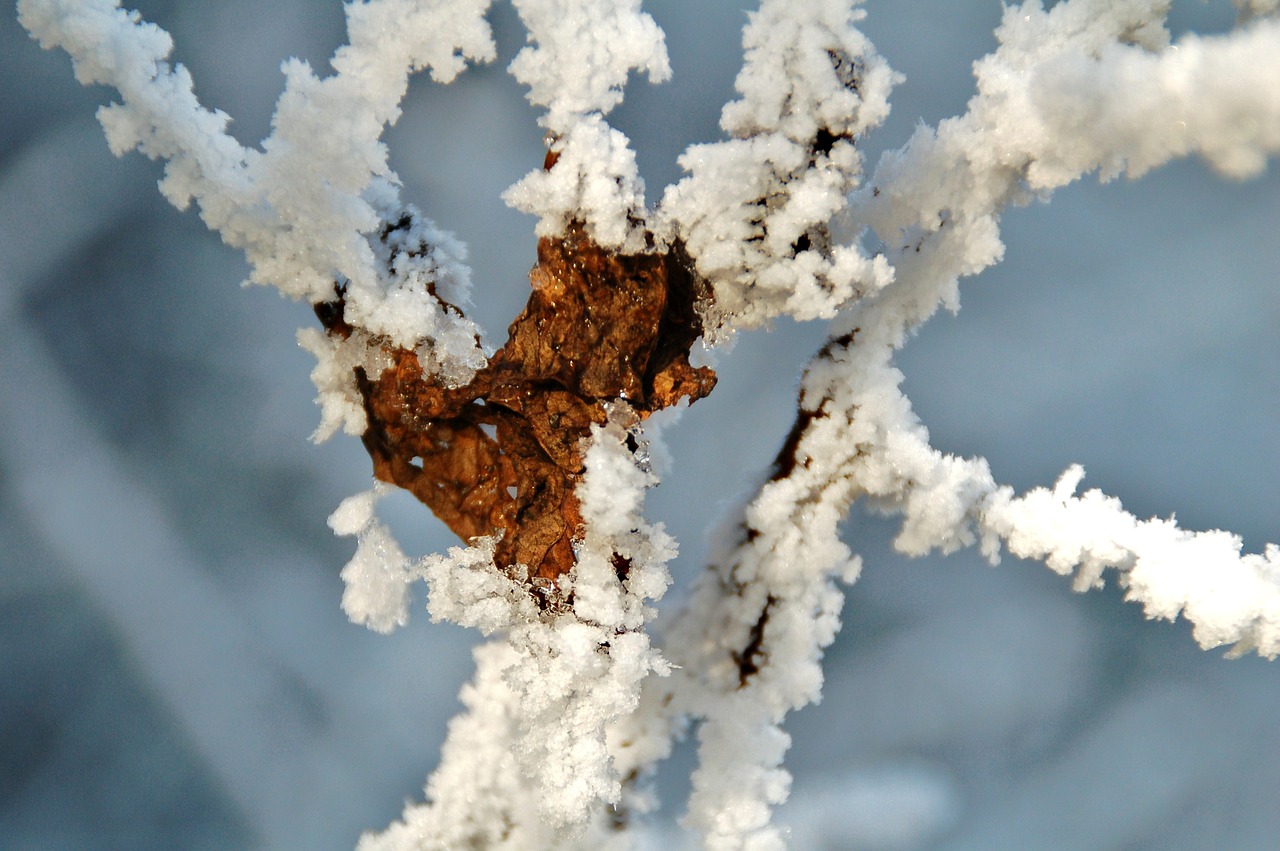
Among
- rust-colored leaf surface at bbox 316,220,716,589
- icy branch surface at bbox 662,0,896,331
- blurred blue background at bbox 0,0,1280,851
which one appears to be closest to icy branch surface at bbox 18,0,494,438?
rust-colored leaf surface at bbox 316,220,716,589

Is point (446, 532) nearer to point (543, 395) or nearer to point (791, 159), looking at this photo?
point (543, 395)

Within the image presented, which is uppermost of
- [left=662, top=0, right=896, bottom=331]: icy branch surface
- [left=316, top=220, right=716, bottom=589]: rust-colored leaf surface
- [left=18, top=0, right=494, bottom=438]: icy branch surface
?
[left=662, top=0, right=896, bottom=331]: icy branch surface

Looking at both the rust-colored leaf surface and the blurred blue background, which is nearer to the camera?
the rust-colored leaf surface

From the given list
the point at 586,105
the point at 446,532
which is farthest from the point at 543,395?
the point at 446,532

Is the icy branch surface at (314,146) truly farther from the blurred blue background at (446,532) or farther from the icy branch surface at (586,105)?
the blurred blue background at (446,532)

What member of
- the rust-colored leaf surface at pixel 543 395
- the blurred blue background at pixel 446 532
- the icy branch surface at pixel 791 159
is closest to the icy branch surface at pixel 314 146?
the rust-colored leaf surface at pixel 543 395

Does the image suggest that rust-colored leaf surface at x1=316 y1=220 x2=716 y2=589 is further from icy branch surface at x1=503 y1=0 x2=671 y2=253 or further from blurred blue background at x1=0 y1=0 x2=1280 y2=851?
blurred blue background at x1=0 y1=0 x2=1280 y2=851

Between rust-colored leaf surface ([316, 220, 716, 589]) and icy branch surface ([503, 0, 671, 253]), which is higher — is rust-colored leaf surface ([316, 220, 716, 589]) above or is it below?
below
